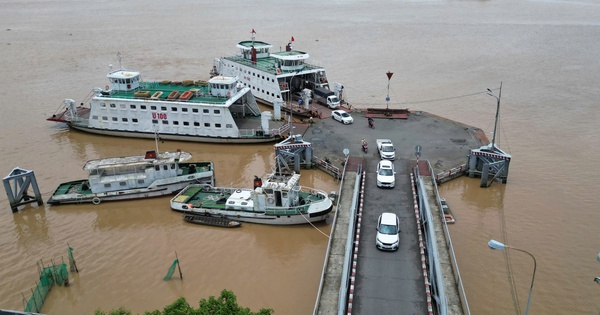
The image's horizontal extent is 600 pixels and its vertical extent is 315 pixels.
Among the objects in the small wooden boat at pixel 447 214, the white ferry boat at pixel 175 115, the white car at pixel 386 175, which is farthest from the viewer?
the white ferry boat at pixel 175 115

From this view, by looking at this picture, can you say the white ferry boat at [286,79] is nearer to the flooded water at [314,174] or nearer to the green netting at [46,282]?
the flooded water at [314,174]

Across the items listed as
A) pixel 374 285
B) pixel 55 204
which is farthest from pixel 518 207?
pixel 55 204

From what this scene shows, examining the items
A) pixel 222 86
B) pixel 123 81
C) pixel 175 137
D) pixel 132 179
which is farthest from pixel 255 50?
pixel 132 179

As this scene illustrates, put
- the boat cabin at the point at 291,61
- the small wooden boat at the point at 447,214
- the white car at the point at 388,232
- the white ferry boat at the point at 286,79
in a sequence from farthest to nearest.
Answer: the boat cabin at the point at 291,61, the white ferry boat at the point at 286,79, the small wooden boat at the point at 447,214, the white car at the point at 388,232

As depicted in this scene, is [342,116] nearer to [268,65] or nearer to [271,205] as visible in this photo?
[268,65]

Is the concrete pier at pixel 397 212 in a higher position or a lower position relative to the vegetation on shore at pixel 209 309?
lower

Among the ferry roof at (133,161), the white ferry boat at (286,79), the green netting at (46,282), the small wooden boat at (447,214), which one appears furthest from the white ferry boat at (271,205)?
the white ferry boat at (286,79)

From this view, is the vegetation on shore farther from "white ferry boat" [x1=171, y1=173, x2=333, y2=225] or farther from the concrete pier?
"white ferry boat" [x1=171, y1=173, x2=333, y2=225]

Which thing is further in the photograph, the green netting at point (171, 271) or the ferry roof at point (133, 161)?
the ferry roof at point (133, 161)
